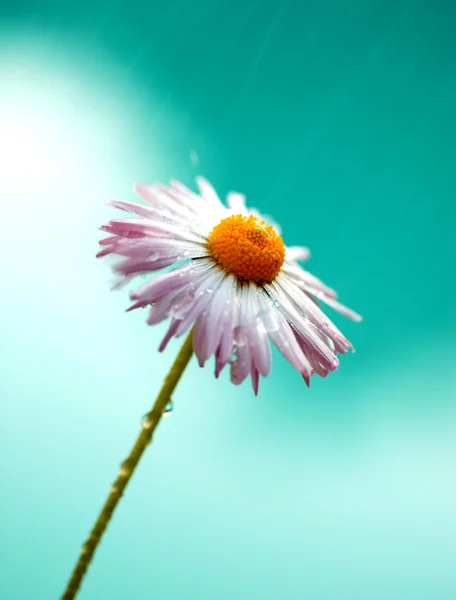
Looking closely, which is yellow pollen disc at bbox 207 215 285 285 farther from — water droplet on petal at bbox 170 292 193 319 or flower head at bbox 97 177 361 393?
water droplet on petal at bbox 170 292 193 319

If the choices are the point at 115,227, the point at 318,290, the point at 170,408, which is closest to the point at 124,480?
the point at 170,408

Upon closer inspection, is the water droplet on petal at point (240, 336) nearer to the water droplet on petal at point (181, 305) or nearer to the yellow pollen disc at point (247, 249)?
the water droplet on petal at point (181, 305)

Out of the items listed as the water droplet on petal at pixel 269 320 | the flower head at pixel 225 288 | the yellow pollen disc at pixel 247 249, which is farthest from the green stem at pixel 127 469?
the yellow pollen disc at pixel 247 249

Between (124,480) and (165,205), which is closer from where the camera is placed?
(124,480)

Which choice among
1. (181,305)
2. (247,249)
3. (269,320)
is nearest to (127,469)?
(181,305)

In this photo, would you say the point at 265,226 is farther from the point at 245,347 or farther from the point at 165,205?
the point at 245,347

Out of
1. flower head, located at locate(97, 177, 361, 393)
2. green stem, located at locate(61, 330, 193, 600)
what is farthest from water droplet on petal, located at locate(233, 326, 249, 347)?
green stem, located at locate(61, 330, 193, 600)

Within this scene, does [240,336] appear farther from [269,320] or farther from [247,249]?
[247,249]
